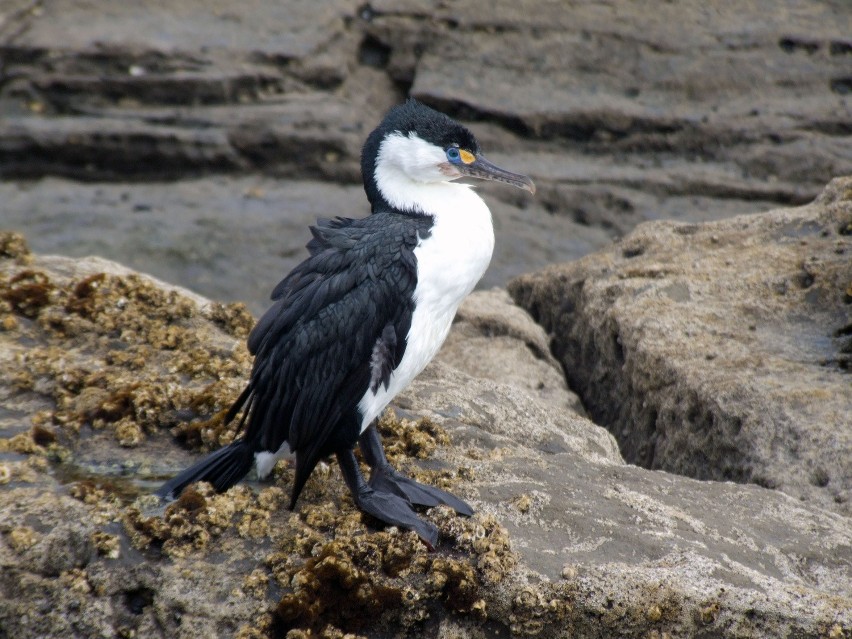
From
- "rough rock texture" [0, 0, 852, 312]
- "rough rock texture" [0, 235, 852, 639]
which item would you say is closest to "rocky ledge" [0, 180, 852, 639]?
"rough rock texture" [0, 235, 852, 639]

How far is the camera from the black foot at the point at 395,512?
3652 mm

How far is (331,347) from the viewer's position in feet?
12.5

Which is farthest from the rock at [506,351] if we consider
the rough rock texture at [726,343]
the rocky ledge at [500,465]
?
the rough rock texture at [726,343]

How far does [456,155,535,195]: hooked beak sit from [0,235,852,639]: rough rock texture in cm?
101

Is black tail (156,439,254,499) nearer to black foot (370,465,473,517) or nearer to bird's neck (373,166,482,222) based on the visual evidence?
black foot (370,465,473,517)

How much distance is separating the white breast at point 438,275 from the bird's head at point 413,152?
0.11 m

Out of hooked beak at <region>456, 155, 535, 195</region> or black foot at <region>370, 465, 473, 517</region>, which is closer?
black foot at <region>370, 465, 473, 517</region>

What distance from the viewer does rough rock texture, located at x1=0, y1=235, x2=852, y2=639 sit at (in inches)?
134

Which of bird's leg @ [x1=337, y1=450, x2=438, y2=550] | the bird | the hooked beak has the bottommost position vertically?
bird's leg @ [x1=337, y1=450, x2=438, y2=550]

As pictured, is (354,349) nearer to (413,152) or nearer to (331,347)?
(331,347)

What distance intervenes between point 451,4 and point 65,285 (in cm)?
598

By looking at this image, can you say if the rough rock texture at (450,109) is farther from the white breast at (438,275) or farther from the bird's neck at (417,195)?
the white breast at (438,275)

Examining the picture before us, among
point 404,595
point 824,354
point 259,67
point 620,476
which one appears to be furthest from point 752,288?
point 259,67

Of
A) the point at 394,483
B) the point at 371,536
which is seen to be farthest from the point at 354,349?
the point at 371,536
